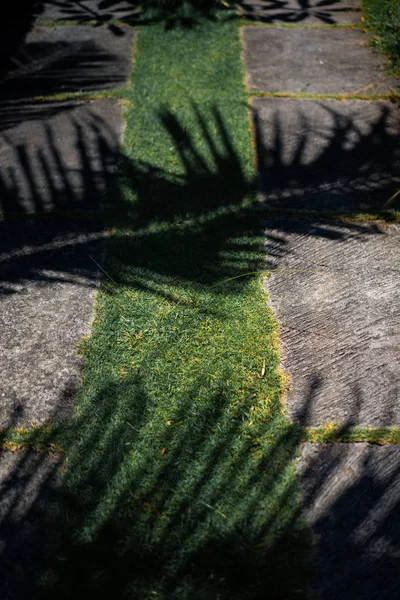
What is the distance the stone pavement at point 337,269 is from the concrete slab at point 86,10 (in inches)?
47.6

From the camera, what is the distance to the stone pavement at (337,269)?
2377 millimetres

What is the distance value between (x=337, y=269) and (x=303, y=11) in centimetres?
370

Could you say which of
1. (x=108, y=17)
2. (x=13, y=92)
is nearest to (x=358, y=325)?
(x=13, y=92)

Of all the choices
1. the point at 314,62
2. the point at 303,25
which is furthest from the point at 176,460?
the point at 303,25

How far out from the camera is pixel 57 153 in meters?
4.30

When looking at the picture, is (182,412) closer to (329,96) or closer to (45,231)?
(45,231)

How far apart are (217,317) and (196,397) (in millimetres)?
495

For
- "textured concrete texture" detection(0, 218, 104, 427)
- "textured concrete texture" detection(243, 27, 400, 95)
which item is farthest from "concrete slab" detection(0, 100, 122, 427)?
"textured concrete texture" detection(243, 27, 400, 95)

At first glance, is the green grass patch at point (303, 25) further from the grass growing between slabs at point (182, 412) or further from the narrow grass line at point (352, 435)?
the narrow grass line at point (352, 435)

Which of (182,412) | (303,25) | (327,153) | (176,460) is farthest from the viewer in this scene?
(303,25)

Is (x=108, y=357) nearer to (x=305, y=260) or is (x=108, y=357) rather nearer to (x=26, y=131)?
(x=305, y=260)

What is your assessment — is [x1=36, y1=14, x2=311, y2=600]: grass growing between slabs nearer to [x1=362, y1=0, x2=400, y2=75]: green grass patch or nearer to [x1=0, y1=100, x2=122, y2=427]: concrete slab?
[x1=0, y1=100, x2=122, y2=427]: concrete slab

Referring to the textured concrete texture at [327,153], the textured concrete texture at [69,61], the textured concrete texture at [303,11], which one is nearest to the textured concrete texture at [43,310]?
the textured concrete texture at [327,153]

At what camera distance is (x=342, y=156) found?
425 centimetres
